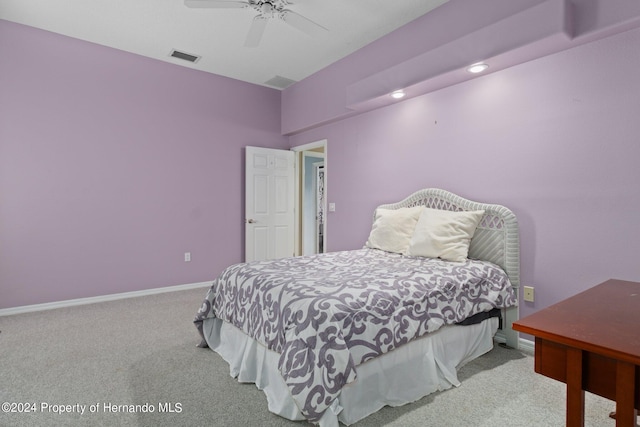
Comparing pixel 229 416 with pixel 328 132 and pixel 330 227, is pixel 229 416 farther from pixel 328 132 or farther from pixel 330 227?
pixel 328 132

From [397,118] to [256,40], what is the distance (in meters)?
1.65

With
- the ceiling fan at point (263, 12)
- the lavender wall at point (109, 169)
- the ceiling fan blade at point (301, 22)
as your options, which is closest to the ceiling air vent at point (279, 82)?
the lavender wall at point (109, 169)

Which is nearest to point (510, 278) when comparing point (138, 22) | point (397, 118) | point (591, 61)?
point (591, 61)

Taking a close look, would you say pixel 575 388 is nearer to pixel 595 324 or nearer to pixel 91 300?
pixel 595 324

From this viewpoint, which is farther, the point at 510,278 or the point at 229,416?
the point at 510,278

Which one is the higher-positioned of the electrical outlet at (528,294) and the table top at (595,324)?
the table top at (595,324)

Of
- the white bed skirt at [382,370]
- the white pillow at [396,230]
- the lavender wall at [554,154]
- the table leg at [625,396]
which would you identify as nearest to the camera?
the table leg at [625,396]

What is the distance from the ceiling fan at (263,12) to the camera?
8.63 feet

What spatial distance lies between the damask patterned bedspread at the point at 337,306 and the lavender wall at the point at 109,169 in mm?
2089

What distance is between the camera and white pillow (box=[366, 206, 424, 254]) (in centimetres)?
311

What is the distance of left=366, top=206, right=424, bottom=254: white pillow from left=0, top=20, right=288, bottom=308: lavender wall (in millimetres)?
2456

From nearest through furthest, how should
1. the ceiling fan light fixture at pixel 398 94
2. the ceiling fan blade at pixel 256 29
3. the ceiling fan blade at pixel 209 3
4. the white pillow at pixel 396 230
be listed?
→ the ceiling fan blade at pixel 209 3 < the ceiling fan blade at pixel 256 29 < the white pillow at pixel 396 230 < the ceiling fan light fixture at pixel 398 94

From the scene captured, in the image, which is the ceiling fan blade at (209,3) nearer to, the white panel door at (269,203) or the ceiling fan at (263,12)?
the ceiling fan at (263,12)

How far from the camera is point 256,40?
3.12 metres
